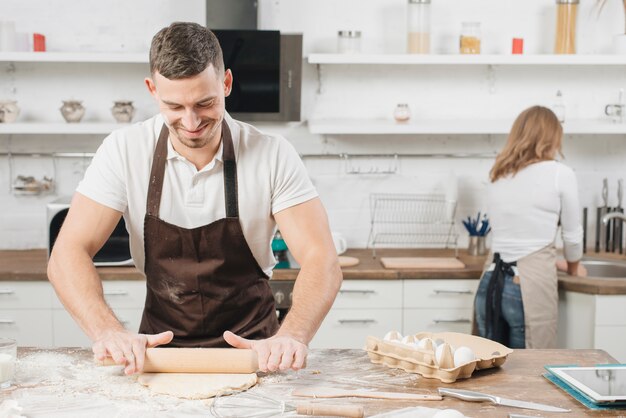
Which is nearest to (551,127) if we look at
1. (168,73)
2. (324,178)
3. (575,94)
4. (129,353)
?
(575,94)

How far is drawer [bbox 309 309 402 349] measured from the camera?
394cm

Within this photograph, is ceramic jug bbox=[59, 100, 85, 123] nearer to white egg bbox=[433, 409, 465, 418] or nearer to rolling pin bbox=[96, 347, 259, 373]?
rolling pin bbox=[96, 347, 259, 373]

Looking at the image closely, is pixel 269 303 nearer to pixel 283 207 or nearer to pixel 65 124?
pixel 283 207

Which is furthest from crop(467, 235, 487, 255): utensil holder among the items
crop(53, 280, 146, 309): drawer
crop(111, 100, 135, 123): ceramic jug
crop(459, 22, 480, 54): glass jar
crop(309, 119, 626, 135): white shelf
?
crop(111, 100, 135, 123): ceramic jug

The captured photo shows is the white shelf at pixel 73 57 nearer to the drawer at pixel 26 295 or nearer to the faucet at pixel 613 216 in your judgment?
the drawer at pixel 26 295

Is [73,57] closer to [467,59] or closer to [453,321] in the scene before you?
[467,59]

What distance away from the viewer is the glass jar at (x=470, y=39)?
425 centimetres

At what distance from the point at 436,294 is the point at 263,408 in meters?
2.20

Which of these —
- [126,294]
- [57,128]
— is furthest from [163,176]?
[57,128]

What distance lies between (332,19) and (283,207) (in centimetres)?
228

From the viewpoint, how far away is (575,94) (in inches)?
178

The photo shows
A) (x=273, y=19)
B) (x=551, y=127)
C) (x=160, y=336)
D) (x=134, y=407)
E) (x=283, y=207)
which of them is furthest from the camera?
(x=273, y=19)

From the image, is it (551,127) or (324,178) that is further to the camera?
(324,178)

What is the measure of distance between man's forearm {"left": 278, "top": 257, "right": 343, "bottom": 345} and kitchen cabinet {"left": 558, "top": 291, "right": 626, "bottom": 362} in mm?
1775
